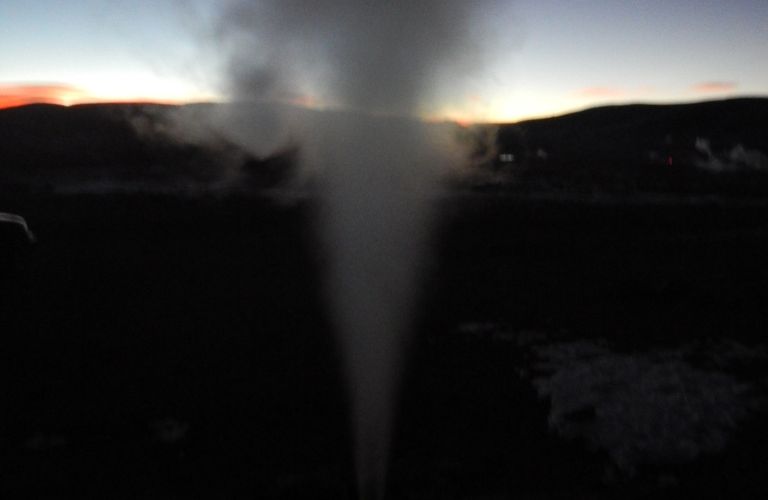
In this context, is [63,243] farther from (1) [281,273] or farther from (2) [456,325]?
(2) [456,325]

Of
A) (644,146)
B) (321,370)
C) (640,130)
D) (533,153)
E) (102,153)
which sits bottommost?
(644,146)

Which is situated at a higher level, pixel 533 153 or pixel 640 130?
pixel 640 130

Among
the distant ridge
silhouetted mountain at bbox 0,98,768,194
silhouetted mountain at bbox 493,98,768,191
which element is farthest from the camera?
the distant ridge

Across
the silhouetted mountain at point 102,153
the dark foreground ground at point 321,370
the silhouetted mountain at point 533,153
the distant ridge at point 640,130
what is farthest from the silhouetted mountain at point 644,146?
the dark foreground ground at point 321,370

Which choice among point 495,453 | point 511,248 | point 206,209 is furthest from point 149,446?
point 206,209

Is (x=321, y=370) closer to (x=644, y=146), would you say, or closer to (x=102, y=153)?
(x=102, y=153)

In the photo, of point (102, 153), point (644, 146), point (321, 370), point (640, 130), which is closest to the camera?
point (321, 370)

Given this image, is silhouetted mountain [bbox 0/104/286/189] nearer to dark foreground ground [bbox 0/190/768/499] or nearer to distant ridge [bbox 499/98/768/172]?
dark foreground ground [bbox 0/190/768/499]

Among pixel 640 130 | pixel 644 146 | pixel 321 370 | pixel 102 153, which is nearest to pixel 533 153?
pixel 644 146

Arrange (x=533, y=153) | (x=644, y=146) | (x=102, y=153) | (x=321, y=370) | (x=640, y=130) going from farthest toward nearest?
(x=640, y=130) < (x=644, y=146) < (x=533, y=153) < (x=102, y=153) < (x=321, y=370)

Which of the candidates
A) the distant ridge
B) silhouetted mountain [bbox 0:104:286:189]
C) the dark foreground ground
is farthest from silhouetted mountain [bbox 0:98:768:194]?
the dark foreground ground
